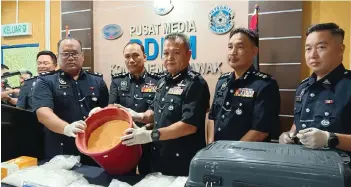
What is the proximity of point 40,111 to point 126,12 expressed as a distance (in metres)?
2.14

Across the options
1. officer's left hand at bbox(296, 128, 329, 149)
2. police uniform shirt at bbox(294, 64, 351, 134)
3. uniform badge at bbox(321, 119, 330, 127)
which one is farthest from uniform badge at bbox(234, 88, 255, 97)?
officer's left hand at bbox(296, 128, 329, 149)

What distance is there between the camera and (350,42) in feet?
8.31

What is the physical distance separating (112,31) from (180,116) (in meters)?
2.39

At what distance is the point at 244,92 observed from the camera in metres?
1.68

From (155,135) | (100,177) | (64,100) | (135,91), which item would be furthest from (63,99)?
(155,135)

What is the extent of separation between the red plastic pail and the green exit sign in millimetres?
3589

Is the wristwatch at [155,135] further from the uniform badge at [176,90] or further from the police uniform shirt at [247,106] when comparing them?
the police uniform shirt at [247,106]

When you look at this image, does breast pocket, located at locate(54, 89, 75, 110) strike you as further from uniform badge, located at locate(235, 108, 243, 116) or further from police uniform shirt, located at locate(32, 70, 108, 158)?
uniform badge, located at locate(235, 108, 243, 116)

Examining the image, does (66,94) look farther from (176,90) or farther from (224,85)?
(224,85)

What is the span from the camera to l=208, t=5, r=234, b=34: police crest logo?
3029 mm

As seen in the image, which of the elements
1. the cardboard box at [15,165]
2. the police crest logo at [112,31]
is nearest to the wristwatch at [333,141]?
the cardboard box at [15,165]

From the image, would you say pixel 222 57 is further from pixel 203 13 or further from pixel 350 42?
pixel 350 42

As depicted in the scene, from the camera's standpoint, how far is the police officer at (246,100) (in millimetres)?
1606

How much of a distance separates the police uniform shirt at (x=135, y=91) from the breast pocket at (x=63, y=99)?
37cm
